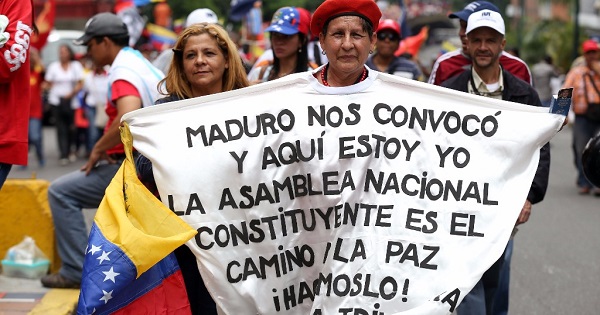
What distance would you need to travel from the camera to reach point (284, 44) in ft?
22.3

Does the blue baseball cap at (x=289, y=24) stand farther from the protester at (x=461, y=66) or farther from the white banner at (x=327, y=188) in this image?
the white banner at (x=327, y=188)

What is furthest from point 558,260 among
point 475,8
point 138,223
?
point 138,223

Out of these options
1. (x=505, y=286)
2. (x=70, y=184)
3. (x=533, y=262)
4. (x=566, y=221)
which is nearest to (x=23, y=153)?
(x=70, y=184)

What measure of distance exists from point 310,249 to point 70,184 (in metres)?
2.44

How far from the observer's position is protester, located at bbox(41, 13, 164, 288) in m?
5.80

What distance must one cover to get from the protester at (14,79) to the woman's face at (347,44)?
163 cm

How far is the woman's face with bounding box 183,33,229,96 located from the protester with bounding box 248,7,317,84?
209 centimetres

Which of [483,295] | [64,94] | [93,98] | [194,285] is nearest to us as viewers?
[194,285]

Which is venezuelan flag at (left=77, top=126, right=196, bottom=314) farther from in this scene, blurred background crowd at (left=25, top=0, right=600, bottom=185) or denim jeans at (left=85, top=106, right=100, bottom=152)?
denim jeans at (left=85, top=106, right=100, bottom=152)

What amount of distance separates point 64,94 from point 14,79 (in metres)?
12.3

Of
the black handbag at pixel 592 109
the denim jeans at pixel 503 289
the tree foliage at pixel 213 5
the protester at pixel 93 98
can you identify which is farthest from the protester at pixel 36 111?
the tree foliage at pixel 213 5

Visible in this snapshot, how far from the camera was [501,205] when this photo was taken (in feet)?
13.6

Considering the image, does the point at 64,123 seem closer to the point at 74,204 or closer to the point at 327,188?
the point at 74,204

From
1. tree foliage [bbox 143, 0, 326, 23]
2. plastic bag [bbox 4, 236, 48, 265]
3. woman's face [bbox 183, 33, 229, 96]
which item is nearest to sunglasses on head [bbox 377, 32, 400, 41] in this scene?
plastic bag [bbox 4, 236, 48, 265]
